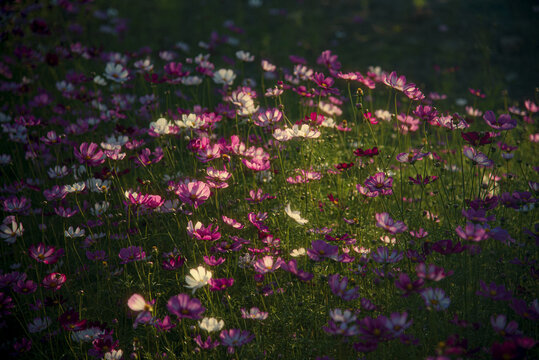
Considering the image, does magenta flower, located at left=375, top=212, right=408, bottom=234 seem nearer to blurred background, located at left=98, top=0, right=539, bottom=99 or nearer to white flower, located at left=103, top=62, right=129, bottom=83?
white flower, located at left=103, top=62, right=129, bottom=83

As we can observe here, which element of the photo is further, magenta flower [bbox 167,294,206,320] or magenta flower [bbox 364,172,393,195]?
magenta flower [bbox 364,172,393,195]

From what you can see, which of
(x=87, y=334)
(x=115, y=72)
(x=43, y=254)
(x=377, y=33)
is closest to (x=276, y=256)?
(x=87, y=334)

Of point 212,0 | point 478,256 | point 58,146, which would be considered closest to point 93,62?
point 58,146

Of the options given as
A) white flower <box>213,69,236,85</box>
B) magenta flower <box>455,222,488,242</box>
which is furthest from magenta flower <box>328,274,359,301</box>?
white flower <box>213,69,236,85</box>

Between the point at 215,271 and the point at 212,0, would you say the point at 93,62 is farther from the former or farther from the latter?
the point at 215,271

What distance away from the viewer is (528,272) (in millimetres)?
1687

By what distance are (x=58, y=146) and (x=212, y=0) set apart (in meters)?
4.51

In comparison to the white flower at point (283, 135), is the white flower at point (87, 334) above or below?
below

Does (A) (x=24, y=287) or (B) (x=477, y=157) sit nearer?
(B) (x=477, y=157)

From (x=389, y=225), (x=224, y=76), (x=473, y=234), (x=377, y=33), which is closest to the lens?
(x=473, y=234)

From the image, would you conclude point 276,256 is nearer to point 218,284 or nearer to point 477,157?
point 218,284

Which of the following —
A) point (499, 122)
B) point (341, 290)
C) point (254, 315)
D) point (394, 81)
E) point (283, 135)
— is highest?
point (394, 81)

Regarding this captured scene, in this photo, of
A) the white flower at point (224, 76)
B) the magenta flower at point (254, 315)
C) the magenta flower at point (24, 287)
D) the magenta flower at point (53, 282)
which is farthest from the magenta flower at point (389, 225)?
the white flower at point (224, 76)

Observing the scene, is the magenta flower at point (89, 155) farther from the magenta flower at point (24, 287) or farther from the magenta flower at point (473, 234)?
the magenta flower at point (473, 234)
